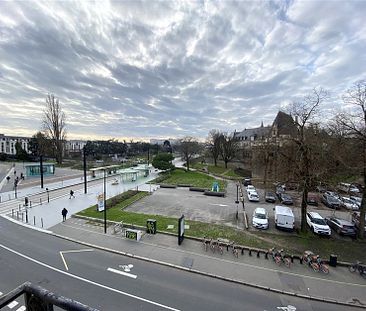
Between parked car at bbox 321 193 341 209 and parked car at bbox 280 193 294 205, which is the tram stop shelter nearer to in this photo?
parked car at bbox 280 193 294 205

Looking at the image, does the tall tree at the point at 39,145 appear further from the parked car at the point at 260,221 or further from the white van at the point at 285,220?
the white van at the point at 285,220

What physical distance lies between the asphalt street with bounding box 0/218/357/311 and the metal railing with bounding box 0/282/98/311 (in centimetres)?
1041

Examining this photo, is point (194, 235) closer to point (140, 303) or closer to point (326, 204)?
point (140, 303)

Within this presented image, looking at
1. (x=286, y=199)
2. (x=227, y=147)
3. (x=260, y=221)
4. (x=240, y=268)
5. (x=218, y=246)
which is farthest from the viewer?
(x=227, y=147)

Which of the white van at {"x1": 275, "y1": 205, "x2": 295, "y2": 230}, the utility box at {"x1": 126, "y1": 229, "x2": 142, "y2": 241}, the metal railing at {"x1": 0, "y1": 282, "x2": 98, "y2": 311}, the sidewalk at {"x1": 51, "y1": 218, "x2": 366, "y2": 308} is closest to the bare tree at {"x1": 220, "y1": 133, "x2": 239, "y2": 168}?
the white van at {"x1": 275, "y1": 205, "x2": 295, "y2": 230}

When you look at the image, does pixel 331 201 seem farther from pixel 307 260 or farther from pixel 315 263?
pixel 315 263

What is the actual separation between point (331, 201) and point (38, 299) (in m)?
35.1

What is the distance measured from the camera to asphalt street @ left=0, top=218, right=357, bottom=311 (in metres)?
11.1

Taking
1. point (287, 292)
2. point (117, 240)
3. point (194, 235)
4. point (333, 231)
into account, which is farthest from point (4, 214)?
point (333, 231)

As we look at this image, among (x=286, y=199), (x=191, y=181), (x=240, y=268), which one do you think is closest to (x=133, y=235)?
(x=240, y=268)

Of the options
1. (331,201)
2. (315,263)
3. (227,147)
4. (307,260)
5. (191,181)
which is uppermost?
(227,147)

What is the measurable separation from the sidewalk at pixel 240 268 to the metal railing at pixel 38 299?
1321 centimetres

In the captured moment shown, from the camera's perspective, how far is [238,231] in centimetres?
1998

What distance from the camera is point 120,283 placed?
1241cm
